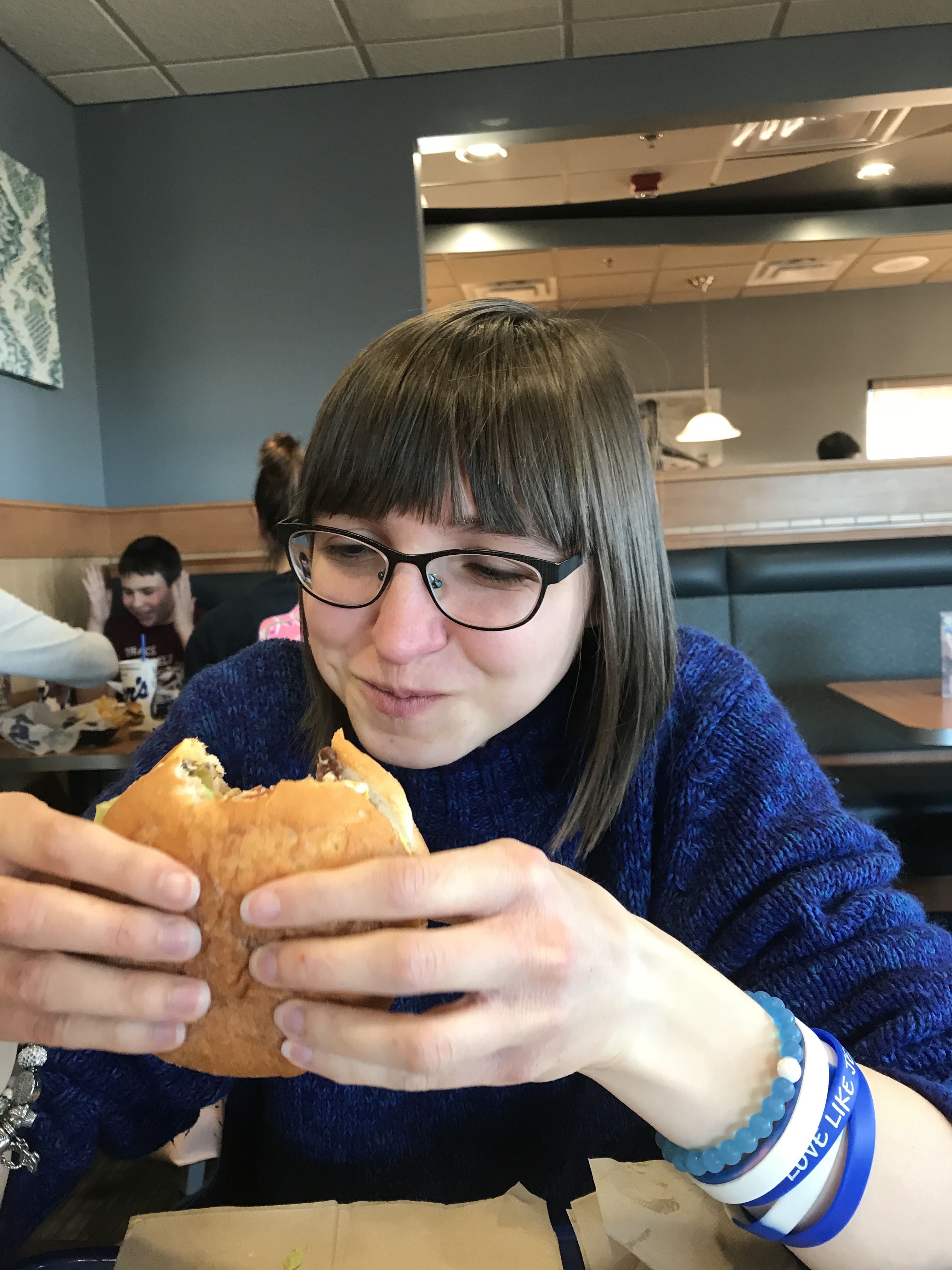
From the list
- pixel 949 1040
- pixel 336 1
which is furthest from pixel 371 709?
pixel 336 1

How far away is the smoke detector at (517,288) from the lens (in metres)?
8.10

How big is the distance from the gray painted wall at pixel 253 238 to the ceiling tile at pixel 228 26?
400mm

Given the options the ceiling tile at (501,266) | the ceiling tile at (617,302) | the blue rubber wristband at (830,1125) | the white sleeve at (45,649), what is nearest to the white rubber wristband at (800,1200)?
the blue rubber wristband at (830,1125)

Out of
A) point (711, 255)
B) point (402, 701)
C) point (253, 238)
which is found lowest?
point (402, 701)

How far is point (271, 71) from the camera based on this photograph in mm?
4227

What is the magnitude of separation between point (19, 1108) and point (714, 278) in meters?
9.13

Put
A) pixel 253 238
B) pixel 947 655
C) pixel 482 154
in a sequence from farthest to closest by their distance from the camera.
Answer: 1. pixel 482 154
2. pixel 253 238
3. pixel 947 655

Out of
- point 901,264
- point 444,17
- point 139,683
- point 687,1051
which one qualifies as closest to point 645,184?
point 444,17

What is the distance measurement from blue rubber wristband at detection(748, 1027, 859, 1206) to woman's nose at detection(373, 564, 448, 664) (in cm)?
46

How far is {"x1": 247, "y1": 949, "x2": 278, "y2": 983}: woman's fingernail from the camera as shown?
0.53m

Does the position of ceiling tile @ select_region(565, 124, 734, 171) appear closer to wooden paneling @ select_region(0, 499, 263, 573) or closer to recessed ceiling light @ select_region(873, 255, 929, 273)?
wooden paneling @ select_region(0, 499, 263, 573)

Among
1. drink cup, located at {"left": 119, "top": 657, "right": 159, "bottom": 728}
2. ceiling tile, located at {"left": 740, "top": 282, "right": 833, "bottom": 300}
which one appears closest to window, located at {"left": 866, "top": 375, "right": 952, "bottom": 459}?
ceiling tile, located at {"left": 740, "top": 282, "right": 833, "bottom": 300}

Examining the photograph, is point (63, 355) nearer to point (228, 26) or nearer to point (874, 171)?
point (228, 26)

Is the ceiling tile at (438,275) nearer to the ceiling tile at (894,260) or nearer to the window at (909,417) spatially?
the ceiling tile at (894,260)
